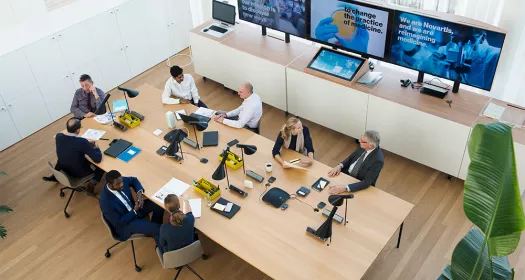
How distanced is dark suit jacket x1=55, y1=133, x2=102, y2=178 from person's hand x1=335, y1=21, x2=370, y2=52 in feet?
11.3

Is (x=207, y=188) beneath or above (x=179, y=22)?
beneath

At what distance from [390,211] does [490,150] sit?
7.17 ft

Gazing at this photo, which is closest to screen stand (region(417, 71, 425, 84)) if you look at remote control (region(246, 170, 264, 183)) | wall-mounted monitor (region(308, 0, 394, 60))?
wall-mounted monitor (region(308, 0, 394, 60))

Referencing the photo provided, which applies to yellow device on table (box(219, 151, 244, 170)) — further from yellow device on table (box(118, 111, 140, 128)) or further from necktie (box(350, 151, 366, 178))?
yellow device on table (box(118, 111, 140, 128))

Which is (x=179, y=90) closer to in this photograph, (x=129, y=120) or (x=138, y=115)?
(x=138, y=115)

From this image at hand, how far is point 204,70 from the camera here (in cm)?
802

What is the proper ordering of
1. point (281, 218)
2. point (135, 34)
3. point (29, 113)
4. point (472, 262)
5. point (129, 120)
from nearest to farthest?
1. point (472, 262)
2. point (281, 218)
3. point (129, 120)
4. point (29, 113)
5. point (135, 34)

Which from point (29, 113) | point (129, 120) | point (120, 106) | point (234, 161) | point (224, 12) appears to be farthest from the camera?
point (224, 12)

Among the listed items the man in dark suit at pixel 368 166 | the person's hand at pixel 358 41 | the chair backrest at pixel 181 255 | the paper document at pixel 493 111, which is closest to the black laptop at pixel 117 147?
the chair backrest at pixel 181 255

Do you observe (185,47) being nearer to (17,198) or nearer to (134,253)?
(17,198)

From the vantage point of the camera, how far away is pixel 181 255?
175 inches

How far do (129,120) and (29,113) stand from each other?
2.20m

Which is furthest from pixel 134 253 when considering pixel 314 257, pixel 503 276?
pixel 503 276

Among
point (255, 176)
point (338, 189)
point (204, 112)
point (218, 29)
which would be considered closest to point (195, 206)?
point (255, 176)
